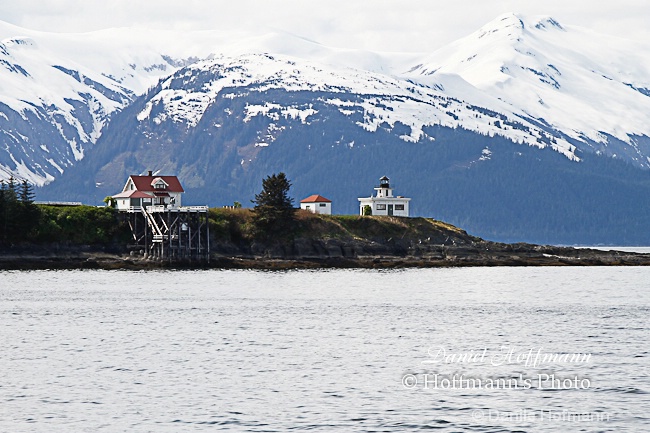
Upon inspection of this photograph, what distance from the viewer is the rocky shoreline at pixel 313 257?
480 feet

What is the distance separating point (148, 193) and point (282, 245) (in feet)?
77.6

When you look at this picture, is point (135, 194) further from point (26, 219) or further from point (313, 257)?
point (313, 257)

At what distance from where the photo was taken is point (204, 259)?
155625 millimetres

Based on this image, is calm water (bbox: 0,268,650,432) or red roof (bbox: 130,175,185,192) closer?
calm water (bbox: 0,268,650,432)

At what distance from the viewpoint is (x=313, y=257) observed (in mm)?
161250

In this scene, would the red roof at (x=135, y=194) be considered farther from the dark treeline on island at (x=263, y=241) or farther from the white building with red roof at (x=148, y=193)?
the dark treeline on island at (x=263, y=241)

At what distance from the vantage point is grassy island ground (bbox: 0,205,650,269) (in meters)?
147

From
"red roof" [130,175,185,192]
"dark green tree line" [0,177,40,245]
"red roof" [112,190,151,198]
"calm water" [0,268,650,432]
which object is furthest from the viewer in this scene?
"red roof" [130,175,185,192]

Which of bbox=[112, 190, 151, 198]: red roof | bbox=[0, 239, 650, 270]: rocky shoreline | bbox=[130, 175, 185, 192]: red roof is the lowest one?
bbox=[0, 239, 650, 270]: rocky shoreline

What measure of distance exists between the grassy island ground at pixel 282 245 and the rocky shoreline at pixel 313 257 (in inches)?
5.1

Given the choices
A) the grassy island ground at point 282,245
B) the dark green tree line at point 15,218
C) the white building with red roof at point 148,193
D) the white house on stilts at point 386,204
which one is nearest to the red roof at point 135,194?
the white building with red roof at point 148,193

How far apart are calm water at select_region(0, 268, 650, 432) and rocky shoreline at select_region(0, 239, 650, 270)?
108 ft

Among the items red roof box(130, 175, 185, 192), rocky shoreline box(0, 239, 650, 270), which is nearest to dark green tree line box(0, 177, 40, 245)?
rocky shoreline box(0, 239, 650, 270)

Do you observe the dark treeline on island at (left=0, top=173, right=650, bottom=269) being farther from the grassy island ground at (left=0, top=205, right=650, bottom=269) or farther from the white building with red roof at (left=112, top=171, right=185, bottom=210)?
the white building with red roof at (left=112, top=171, right=185, bottom=210)
